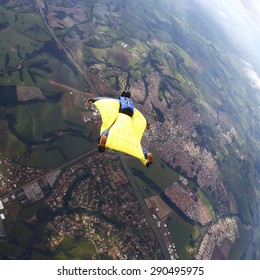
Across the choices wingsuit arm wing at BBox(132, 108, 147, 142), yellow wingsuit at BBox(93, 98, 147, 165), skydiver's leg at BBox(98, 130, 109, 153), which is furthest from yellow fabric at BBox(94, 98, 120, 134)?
skydiver's leg at BBox(98, 130, 109, 153)

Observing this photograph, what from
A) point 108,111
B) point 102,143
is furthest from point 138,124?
point 102,143

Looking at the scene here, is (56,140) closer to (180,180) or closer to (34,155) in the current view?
(34,155)

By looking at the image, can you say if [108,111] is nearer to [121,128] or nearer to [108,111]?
[108,111]

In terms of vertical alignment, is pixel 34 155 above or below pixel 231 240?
above

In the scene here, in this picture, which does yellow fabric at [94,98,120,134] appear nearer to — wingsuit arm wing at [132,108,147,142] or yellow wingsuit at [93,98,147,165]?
yellow wingsuit at [93,98,147,165]

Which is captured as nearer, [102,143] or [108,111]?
[102,143]

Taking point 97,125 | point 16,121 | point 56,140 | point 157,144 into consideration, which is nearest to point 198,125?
point 157,144

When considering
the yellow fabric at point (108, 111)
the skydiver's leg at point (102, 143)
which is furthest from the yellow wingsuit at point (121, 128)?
the skydiver's leg at point (102, 143)
